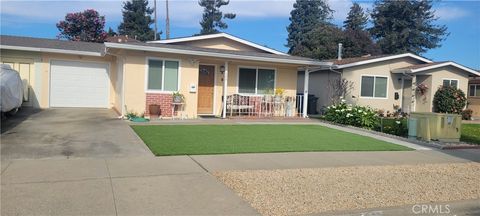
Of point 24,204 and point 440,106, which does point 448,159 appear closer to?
point 24,204

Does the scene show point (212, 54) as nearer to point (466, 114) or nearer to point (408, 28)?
point (466, 114)

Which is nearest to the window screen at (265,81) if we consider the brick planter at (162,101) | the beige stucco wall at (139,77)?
the beige stucco wall at (139,77)

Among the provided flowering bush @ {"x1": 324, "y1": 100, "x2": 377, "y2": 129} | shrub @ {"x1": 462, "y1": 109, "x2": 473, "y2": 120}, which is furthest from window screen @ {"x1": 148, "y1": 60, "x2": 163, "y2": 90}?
shrub @ {"x1": 462, "y1": 109, "x2": 473, "y2": 120}

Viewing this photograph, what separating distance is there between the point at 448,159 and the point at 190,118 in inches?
370

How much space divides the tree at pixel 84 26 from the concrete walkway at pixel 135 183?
37685mm

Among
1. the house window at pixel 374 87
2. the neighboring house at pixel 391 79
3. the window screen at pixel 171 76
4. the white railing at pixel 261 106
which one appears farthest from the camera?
the house window at pixel 374 87

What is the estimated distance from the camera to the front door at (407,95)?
23500 mm

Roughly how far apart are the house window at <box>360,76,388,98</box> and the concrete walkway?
13569 millimetres

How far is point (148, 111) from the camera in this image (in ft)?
51.3

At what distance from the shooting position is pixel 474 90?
26.5 metres

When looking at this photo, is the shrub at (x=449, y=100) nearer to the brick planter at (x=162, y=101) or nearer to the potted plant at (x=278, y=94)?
the potted plant at (x=278, y=94)

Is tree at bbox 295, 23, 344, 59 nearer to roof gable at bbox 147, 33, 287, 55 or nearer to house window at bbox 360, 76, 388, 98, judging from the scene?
house window at bbox 360, 76, 388, 98

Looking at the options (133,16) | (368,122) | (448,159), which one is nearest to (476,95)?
(368,122)

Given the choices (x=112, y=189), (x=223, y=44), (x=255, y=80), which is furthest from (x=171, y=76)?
(x=112, y=189)
